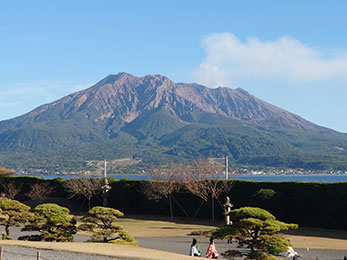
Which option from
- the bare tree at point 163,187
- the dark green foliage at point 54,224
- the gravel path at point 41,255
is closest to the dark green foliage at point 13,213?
the dark green foliage at point 54,224

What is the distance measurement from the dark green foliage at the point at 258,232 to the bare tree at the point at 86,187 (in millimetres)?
29161

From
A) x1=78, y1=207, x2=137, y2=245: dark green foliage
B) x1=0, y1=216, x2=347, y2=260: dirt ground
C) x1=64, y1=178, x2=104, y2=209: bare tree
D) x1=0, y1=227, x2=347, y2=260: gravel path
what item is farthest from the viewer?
x1=64, y1=178, x2=104, y2=209: bare tree

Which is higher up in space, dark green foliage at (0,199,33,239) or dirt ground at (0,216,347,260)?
dark green foliage at (0,199,33,239)

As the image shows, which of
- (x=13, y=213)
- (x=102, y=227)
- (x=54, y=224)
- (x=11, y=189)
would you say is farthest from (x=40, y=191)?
(x=102, y=227)

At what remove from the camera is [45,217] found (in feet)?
69.2

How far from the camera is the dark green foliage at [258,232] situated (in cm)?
1565

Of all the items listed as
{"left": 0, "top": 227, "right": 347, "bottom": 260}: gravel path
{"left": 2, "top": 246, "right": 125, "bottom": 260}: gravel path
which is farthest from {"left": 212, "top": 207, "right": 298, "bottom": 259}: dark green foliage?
{"left": 2, "top": 246, "right": 125, "bottom": 260}: gravel path

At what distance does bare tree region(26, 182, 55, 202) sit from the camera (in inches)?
1842

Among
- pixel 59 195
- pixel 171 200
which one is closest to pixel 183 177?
pixel 171 200

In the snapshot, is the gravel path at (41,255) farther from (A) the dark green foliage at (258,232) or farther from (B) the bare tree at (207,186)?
(B) the bare tree at (207,186)

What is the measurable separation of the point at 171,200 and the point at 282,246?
→ 80.0ft

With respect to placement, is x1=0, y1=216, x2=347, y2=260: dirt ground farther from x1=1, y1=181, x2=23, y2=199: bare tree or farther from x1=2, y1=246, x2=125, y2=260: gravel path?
x1=1, y1=181, x2=23, y2=199: bare tree

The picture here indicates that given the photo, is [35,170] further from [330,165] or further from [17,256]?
[17,256]

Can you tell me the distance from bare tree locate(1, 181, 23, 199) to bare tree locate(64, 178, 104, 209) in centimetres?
659
